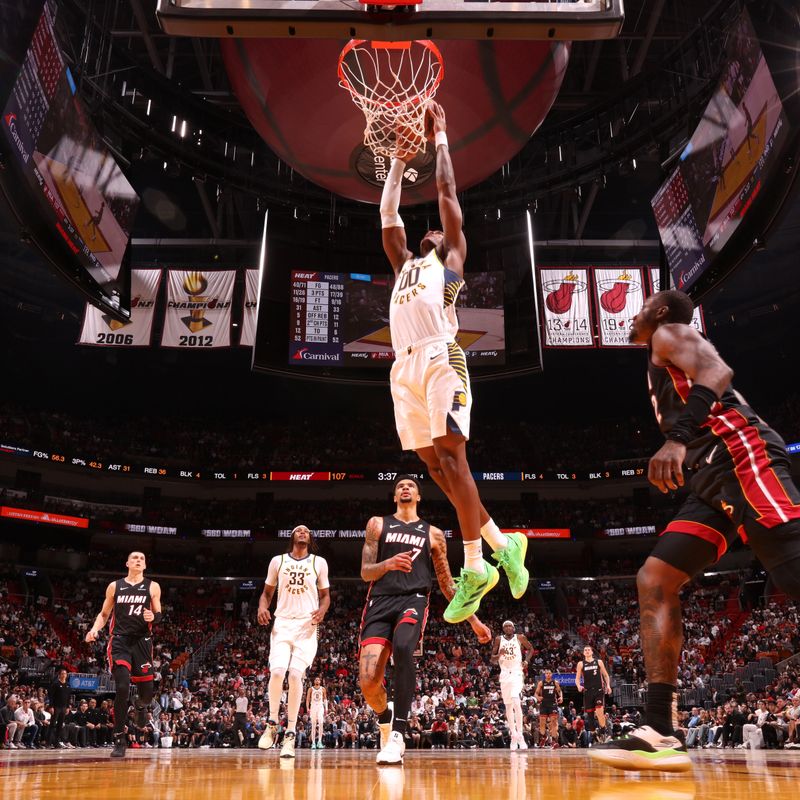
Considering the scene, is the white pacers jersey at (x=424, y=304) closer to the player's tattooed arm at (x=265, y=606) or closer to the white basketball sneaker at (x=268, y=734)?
the player's tattooed arm at (x=265, y=606)

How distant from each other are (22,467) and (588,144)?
22994 millimetres

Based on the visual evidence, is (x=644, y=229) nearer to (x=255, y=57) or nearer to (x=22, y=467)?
(x=255, y=57)

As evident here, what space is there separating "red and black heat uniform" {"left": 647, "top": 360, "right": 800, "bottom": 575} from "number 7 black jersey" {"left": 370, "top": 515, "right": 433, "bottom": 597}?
249 centimetres

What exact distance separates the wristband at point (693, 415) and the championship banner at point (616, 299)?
13905 millimetres

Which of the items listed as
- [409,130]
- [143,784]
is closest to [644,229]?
[409,130]

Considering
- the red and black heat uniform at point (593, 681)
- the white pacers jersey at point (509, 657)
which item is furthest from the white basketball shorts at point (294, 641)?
the red and black heat uniform at point (593, 681)

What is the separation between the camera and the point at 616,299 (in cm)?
1678

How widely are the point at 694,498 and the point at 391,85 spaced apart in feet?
18.5

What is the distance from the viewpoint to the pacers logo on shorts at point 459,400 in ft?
14.9

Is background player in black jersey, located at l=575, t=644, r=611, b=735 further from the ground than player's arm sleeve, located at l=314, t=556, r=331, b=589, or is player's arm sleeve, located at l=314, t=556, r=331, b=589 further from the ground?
player's arm sleeve, located at l=314, t=556, r=331, b=589

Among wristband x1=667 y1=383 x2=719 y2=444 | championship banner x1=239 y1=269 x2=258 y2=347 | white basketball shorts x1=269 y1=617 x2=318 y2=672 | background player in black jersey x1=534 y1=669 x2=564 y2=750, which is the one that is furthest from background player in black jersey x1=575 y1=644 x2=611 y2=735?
wristband x1=667 y1=383 x2=719 y2=444

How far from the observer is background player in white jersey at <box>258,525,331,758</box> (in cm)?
727

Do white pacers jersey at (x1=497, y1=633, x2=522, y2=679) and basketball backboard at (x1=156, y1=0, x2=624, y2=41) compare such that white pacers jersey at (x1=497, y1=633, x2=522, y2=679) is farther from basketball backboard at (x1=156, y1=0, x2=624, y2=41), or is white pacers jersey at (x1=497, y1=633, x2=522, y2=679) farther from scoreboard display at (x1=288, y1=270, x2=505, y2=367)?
basketball backboard at (x1=156, y1=0, x2=624, y2=41)

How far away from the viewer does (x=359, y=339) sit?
1641cm
